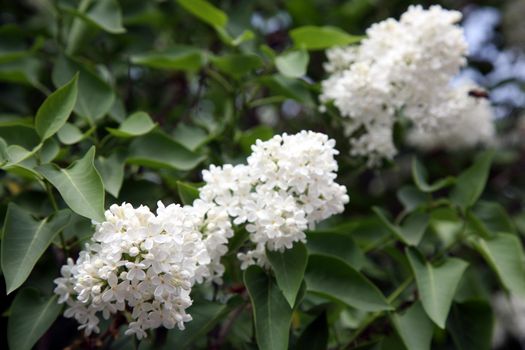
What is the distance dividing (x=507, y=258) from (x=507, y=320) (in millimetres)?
1216

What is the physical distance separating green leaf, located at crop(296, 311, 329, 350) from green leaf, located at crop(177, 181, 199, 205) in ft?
1.33

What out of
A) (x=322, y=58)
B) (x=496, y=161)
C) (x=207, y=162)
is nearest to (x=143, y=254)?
(x=207, y=162)

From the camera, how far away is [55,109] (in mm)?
1470

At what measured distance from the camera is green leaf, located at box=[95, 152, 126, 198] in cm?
153

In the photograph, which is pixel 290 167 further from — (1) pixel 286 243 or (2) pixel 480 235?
(2) pixel 480 235

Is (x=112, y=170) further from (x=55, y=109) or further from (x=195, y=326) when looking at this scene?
(x=195, y=326)

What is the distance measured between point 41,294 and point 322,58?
5.35 feet

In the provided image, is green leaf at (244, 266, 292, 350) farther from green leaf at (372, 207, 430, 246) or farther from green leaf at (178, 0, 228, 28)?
green leaf at (178, 0, 228, 28)

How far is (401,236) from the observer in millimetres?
1703

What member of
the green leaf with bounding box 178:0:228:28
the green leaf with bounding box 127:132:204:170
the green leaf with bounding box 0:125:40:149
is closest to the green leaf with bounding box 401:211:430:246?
the green leaf with bounding box 127:132:204:170

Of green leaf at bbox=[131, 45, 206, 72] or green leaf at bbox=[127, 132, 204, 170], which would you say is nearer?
green leaf at bbox=[127, 132, 204, 170]

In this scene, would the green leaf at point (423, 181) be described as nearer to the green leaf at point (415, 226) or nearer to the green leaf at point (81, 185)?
the green leaf at point (415, 226)

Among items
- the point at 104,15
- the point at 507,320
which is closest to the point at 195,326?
the point at 104,15

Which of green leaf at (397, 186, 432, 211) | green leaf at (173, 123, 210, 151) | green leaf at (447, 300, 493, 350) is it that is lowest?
green leaf at (447, 300, 493, 350)
